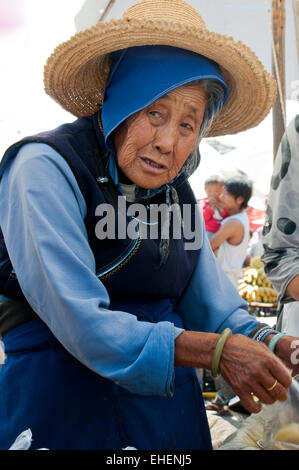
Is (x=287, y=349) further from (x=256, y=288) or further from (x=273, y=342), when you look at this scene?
(x=256, y=288)

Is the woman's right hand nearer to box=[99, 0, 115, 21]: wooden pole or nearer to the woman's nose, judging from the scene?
the woman's nose

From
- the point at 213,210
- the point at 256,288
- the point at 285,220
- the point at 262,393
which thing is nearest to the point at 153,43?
the point at 285,220

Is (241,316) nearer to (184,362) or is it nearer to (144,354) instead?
(184,362)

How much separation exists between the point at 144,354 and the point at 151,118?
2.59 feet

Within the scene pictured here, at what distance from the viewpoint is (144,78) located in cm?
147

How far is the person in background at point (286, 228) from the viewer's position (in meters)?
2.05

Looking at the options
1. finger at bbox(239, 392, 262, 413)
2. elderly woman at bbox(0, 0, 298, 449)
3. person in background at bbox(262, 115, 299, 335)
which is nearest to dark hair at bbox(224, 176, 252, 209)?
person in background at bbox(262, 115, 299, 335)

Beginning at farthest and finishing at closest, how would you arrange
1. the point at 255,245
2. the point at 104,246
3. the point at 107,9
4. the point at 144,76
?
the point at 255,245
the point at 107,9
the point at 144,76
the point at 104,246

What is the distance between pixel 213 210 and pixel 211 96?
409 centimetres

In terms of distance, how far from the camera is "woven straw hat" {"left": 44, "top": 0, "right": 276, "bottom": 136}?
1462mm

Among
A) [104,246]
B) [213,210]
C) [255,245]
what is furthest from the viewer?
[255,245]

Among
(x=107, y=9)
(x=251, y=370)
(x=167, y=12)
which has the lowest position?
(x=251, y=370)

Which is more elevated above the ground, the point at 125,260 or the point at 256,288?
the point at 125,260

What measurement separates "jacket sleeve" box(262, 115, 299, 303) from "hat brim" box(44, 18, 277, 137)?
0.23 meters
